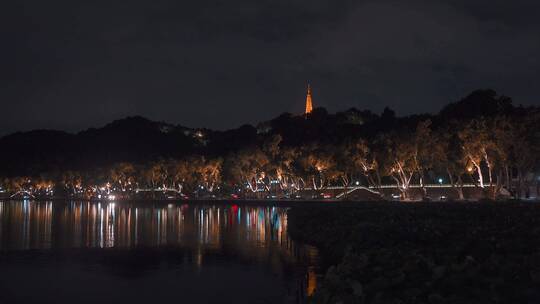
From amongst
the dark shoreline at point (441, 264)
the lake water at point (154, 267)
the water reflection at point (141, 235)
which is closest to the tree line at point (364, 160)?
the water reflection at point (141, 235)

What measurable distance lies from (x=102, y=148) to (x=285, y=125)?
2735 inches

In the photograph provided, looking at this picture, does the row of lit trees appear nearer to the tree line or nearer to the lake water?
the tree line

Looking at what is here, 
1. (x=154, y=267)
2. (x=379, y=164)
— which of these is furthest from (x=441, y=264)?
(x=379, y=164)

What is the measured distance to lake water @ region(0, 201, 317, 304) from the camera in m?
20.2

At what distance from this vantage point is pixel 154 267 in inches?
1030

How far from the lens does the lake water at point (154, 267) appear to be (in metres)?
20.2

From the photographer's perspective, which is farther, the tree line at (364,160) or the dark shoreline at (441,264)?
the tree line at (364,160)

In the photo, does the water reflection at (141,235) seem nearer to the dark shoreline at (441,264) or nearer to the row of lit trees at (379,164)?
the dark shoreline at (441,264)

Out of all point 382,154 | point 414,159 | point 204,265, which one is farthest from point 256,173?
point 204,265

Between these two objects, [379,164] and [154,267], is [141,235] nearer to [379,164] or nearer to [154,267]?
Result: [154,267]

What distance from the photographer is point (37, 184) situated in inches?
6535

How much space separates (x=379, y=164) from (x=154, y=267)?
6021cm

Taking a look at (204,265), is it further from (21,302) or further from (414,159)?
(414,159)

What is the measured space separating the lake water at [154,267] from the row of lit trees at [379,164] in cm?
3057
